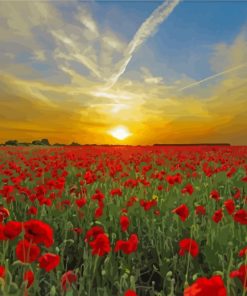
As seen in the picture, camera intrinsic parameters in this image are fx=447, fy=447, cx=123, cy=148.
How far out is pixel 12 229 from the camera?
8.41ft

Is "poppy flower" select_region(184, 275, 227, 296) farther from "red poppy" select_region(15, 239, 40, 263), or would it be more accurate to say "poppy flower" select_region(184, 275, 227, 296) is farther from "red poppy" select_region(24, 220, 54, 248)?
"red poppy" select_region(15, 239, 40, 263)

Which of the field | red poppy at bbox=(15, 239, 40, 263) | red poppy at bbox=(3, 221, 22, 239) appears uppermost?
red poppy at bbox=(3, 221, 22, 239)

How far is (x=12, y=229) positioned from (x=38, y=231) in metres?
0.30

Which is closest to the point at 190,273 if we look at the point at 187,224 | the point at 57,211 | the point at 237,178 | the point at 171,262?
the point at 171,262

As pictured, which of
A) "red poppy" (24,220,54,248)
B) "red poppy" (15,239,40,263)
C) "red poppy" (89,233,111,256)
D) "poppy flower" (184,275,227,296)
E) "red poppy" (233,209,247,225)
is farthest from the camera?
"red poppy" (233,209,247,225)

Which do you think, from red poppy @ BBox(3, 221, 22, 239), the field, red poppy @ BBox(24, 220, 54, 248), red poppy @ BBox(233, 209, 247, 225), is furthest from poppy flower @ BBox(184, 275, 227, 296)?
red poppy @ BBox(233, 209, 247, 225)

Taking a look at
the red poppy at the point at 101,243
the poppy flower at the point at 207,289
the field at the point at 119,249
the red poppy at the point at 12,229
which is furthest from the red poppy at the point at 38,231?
the poppy flower at the point at 207,289

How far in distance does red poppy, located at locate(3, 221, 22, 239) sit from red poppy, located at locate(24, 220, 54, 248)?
134 mm

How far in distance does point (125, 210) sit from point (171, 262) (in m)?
1.18

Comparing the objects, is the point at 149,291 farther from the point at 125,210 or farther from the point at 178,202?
the point at 178,202

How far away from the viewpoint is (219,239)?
413 cm

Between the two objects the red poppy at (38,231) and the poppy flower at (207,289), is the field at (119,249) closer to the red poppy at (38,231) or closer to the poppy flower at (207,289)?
the red poppy at (38,231)

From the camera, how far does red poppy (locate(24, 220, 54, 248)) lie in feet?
7.59

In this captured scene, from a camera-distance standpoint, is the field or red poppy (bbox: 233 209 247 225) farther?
red poppy (bbox: 233 209 247 225)
